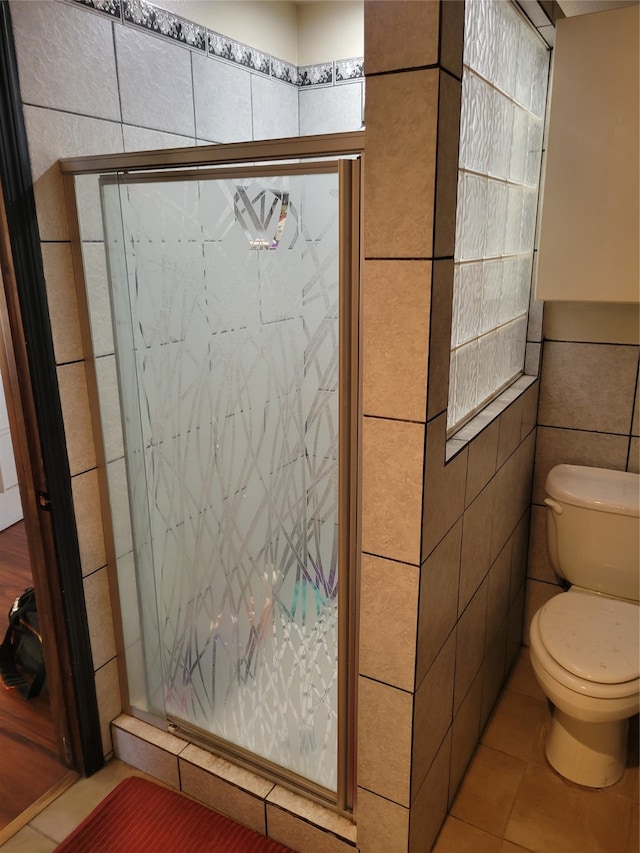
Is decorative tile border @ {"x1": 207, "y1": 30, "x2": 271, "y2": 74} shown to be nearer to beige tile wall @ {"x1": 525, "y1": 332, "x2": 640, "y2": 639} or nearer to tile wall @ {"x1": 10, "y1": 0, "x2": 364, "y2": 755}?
tile wall @ {"x1": 10, "y1": 0, "x2": 364, "y2": 755}

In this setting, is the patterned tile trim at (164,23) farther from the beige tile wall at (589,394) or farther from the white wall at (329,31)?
the beige tile wall at (589,394)

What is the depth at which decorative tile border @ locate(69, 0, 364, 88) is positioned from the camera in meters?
1.66

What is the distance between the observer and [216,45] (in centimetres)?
205

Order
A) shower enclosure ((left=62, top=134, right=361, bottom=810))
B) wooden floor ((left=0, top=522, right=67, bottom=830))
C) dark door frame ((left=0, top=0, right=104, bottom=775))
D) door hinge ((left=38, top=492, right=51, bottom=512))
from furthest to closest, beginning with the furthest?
wooden floor ((left=0, top=522, right=67, bottom=830)) → door hinge ((left=38, top=492, right=51, bottom=512)) → dark door frame ((left=0, top=0, right=104, bottom=775)) → shower enclosure ((left=62, top=134, right=361, bottom=810))

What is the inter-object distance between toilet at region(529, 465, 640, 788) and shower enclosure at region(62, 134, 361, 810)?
63cm

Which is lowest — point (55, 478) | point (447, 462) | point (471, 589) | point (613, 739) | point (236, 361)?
point (613, 739)

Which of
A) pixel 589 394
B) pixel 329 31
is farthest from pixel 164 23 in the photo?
pixel 589 394

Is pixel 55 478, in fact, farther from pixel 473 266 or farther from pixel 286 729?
pixel 473 266

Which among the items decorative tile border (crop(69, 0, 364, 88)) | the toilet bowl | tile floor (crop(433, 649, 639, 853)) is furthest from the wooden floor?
decorative tile border (crop(69, 0, 364, 88))

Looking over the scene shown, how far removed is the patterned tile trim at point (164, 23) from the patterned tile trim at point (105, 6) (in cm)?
3

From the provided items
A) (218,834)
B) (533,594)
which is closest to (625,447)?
(533,594)

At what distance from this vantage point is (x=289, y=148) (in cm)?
123

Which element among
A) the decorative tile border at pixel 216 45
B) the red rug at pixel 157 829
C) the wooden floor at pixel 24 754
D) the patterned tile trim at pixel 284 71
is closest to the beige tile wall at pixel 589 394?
the decorative tile border at pixel 216 45

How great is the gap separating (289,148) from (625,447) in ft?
4.83
